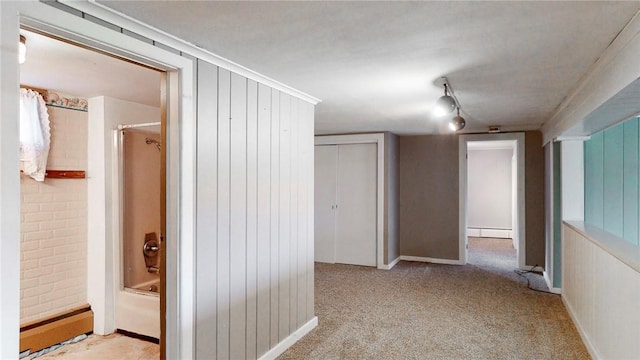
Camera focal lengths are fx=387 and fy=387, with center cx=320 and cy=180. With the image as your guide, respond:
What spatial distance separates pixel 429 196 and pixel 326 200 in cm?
166

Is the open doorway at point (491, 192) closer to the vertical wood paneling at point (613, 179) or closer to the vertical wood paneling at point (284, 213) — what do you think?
the vertical wood paneling at point (613, 179)

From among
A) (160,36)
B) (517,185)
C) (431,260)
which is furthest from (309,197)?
(517,185)

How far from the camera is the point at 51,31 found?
152cm

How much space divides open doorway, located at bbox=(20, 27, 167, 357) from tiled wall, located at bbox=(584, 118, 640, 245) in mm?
4315

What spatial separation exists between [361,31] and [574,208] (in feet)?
11.0

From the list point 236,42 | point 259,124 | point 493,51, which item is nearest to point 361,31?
point 236,42

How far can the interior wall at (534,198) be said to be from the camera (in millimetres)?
5539

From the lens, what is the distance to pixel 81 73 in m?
2.71

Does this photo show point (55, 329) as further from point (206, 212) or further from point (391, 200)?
point (391, 200)

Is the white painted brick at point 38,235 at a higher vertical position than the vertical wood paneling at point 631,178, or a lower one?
lower

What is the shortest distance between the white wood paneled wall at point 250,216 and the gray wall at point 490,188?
675 centimetres

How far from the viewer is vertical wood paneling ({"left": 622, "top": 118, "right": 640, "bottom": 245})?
148 inches

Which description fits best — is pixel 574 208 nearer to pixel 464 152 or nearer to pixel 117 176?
pixel 464 152

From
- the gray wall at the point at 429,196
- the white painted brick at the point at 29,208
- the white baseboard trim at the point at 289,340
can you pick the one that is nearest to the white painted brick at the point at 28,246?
the white painted brick at the point at 29,208
